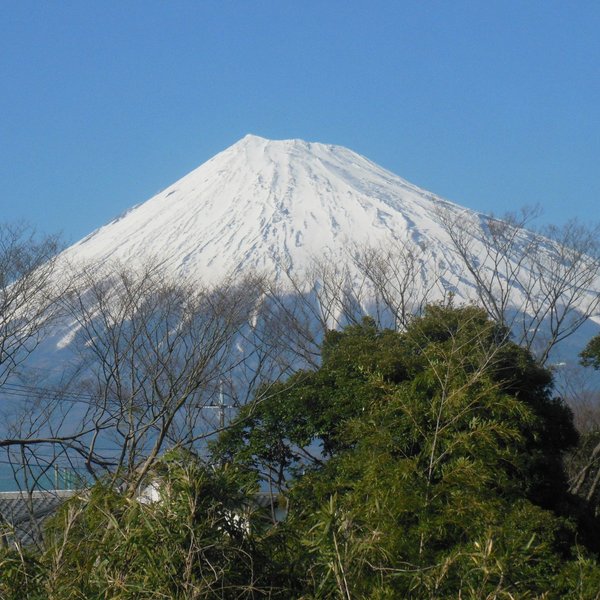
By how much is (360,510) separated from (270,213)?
210ft

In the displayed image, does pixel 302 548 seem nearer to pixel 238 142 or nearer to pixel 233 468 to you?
pixel 233 468

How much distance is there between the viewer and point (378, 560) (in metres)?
5.52

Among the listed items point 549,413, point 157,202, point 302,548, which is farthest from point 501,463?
point 157,202

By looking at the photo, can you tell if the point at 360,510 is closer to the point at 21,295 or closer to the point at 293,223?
the point at 21,295

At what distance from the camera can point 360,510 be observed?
6340mm

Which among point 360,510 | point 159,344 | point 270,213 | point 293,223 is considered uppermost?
point 270,213

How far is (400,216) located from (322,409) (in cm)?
5400

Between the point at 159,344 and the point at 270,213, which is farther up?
the point at 270,213

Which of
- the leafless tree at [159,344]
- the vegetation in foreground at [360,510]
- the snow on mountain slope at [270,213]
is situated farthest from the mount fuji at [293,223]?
the vegetation in foreground at [360,510]

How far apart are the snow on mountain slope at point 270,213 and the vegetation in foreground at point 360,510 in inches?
1500

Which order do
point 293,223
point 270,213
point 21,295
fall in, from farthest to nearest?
point 270,213 → point 293,223 → point 21,295

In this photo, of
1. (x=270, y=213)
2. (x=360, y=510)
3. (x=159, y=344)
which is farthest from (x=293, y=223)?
(x=360, y=510)

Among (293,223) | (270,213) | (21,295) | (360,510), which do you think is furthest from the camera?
(270,213)

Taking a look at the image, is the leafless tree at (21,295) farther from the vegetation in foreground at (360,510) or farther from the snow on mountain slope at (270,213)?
the snow on mountain slope at (270,213)
